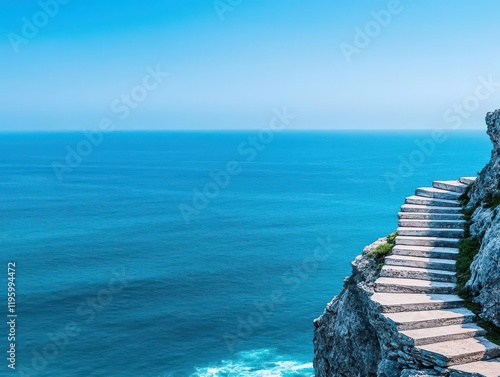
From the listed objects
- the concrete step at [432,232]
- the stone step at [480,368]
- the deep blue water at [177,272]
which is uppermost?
the deep blue water at [177,272]

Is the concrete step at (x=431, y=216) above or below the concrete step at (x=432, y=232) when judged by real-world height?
above

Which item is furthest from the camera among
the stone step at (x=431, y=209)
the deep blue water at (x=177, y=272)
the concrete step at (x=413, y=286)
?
the deep blue water at (x=177, y=272)

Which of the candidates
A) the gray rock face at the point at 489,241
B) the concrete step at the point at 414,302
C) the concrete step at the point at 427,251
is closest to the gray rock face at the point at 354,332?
the concrete step at the point at 414,302

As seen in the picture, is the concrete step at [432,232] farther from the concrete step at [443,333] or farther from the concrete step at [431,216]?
the concrete step at [443,333]

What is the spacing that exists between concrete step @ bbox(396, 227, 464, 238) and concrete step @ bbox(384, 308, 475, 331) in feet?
14.1

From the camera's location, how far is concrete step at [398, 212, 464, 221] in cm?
1889

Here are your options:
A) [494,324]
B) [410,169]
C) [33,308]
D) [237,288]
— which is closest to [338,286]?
[237,288]

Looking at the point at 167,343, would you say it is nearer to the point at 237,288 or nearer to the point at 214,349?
the point at 214,349

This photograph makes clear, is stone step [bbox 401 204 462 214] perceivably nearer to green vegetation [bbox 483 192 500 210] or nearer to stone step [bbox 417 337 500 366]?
green vegetation [bbox 483 192 500 210]

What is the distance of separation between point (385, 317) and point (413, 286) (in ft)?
6.30

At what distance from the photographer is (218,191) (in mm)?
131250

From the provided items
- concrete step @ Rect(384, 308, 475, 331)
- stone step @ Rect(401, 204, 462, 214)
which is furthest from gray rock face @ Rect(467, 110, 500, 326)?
stone step @ Rect(401, 204, 462, 214)

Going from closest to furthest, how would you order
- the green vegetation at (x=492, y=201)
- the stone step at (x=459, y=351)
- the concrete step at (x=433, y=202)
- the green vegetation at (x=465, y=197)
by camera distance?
the stone step at (x=459, y=351) < the green vegetation at (x=492, y=201) < the green vegetation at (x=465, y=197) < the concrete step at (x=433, y=202)

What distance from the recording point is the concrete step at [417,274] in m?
15.4
